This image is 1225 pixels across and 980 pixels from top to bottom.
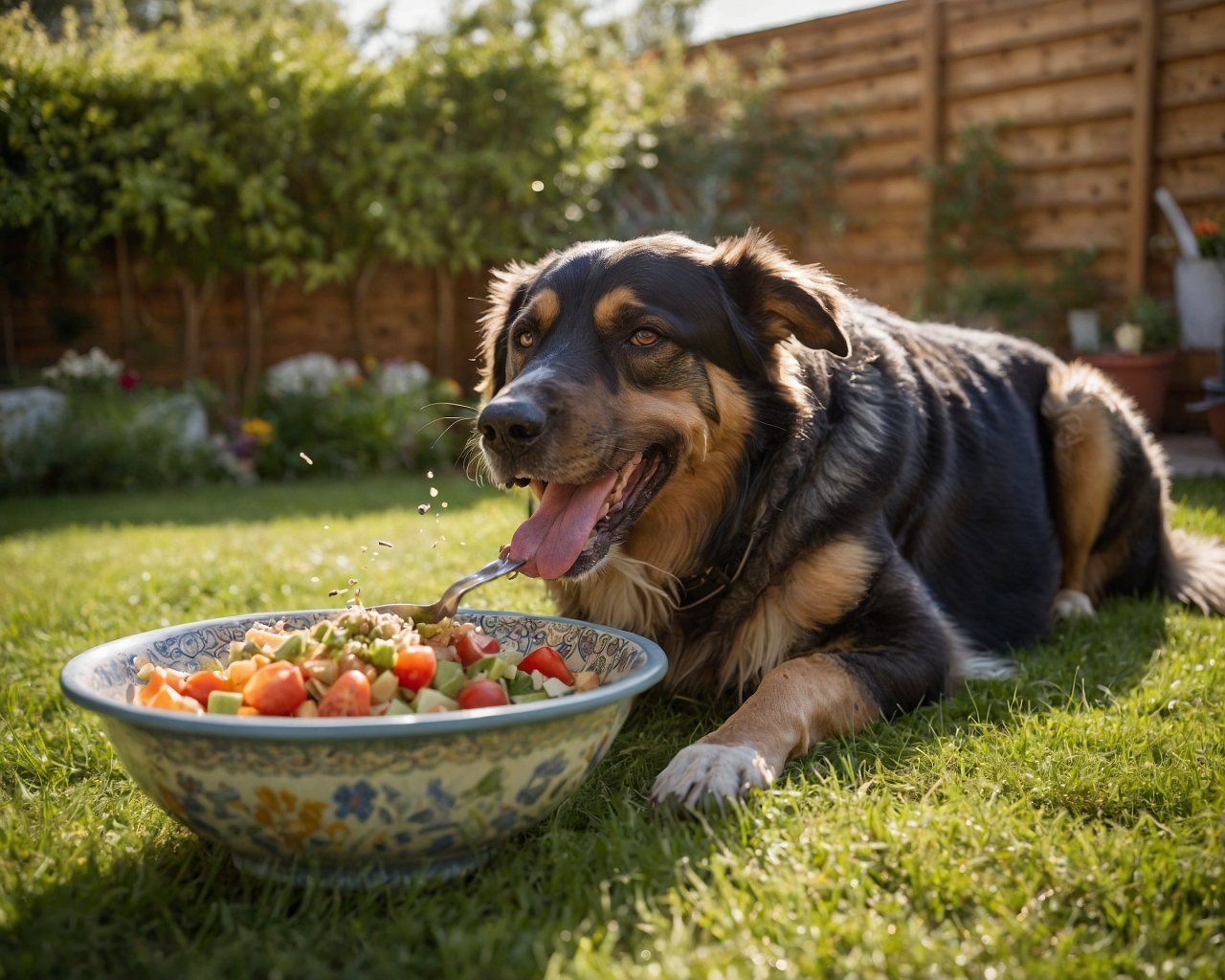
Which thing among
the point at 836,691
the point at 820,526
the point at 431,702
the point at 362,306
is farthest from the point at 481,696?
the point at 362,306

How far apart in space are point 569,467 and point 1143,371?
7363mm

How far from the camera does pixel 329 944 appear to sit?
1.74 m

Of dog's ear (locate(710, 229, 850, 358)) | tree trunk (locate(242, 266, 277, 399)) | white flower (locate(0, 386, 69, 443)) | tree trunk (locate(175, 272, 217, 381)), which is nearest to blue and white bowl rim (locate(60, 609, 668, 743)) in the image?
dog's ear (locate(710, 229, 850, 358))

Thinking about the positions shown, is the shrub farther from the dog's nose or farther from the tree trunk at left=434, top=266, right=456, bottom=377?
the dog's nose

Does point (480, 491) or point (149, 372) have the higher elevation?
point (149, 372)

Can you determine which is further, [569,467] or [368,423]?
[368,423]

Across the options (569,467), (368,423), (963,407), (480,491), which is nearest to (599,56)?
(368,423)

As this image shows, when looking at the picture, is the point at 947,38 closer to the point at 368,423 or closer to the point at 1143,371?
the point at 1143,371

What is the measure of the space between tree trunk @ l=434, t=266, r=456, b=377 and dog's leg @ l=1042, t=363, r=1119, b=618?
880cm

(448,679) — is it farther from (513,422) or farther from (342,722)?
(513,422)

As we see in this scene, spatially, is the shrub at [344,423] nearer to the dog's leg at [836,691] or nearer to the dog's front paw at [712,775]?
the dog's leg at [836,691]

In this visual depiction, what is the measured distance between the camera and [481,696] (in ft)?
6.54

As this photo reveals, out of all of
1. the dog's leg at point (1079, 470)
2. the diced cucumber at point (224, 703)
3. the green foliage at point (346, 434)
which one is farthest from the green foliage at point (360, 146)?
the diced cucumber at point (224, 703)

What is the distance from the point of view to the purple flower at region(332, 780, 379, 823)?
1.76 m
